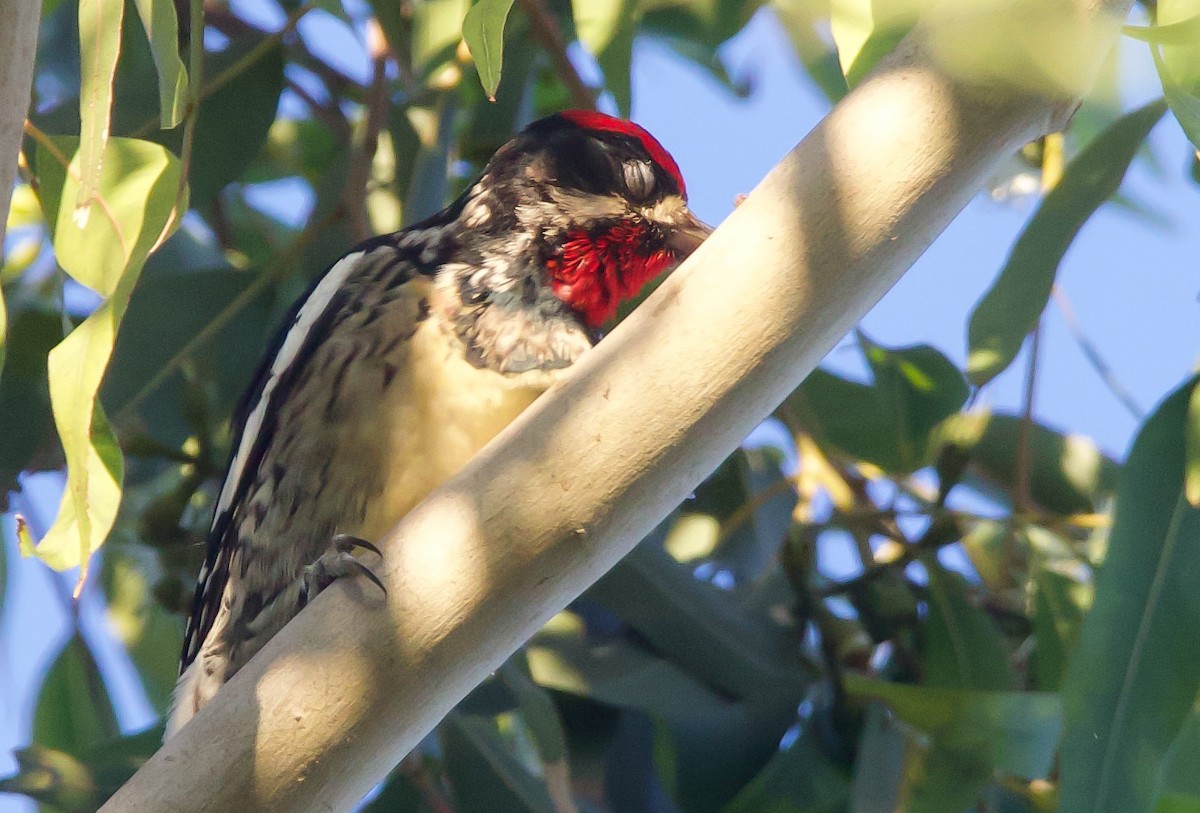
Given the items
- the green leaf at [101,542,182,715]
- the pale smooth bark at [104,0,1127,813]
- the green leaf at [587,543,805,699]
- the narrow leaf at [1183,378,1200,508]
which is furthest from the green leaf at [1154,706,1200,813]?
the green leaf at [101,542,182,715]

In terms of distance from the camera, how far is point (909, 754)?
1.69 m

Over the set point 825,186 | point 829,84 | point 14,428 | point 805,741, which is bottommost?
point 805,741

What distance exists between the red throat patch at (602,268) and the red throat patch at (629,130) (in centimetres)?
10

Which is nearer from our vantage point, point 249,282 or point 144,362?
point 144,362

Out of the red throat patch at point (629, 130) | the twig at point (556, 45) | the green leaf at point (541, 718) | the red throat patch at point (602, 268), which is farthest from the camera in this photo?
the twig at point (556, 45)

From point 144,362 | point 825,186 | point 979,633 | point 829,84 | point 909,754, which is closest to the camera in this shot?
point 825,186

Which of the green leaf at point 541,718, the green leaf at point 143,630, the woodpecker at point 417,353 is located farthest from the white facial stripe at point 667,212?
the green leaf at point 143,630

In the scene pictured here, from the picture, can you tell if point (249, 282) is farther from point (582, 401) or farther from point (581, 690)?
point (582, 401)

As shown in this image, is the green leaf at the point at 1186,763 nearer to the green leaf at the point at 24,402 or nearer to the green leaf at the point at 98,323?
the green leaf at the point at 98,323

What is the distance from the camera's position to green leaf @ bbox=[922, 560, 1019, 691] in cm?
181

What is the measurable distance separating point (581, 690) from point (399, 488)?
1.35 feet

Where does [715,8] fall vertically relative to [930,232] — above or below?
below

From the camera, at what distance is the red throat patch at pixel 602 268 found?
5.89 feet

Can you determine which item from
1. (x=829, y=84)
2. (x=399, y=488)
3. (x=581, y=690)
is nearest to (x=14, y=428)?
(x=399, y=488)
